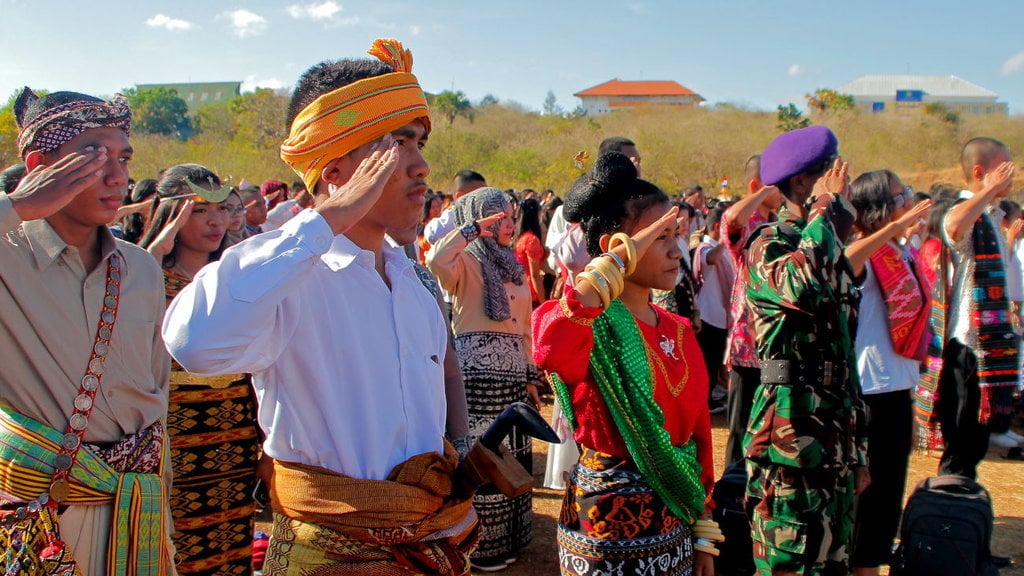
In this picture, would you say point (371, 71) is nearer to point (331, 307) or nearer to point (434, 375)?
point (331, 307)

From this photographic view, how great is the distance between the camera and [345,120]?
185cm

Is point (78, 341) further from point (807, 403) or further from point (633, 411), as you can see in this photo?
point (807, 403)

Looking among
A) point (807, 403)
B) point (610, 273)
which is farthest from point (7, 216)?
point (807, 403)

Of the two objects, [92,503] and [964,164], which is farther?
[964,164]

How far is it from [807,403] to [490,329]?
2.11 metres

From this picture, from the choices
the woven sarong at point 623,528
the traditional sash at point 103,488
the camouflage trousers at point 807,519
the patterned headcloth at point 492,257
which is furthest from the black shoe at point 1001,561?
the traditional sash at point 103,488

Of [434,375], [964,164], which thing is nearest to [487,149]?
[964,164]

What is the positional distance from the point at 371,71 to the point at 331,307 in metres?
0.60

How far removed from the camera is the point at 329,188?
6.29 ft

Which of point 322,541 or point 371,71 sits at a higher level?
point 371,71

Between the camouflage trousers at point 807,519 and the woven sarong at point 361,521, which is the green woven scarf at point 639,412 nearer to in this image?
the camouflage trousers at point 807,519

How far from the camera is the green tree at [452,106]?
6662cm

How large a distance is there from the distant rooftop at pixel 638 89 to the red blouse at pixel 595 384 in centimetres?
10725

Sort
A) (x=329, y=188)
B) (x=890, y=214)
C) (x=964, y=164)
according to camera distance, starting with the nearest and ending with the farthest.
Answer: (x=329, y=188) → (x=890, y=214) → (x=964, y=164)
